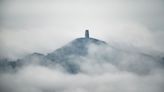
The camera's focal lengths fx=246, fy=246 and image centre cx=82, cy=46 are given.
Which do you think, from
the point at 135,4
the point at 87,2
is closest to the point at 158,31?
the point at 135,4

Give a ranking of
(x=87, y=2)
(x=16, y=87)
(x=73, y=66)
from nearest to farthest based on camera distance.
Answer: (x=16, y=87)
(x=87, y=2)
(x=73, y=66)

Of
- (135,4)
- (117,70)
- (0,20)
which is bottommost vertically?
(117,70)

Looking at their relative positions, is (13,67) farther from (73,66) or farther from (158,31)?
(158,31)

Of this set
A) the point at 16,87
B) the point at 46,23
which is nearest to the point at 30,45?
the point at 46,23

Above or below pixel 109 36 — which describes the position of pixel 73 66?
below

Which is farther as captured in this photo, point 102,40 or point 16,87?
point 102,40

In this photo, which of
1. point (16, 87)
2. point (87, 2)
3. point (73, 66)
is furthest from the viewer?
point (73, 66)

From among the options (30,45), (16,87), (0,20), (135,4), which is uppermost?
(135,4)

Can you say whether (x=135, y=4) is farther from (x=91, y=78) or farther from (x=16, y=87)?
(x=16, y=87)

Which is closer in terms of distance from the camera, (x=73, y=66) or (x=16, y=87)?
(x=16, y=87)
